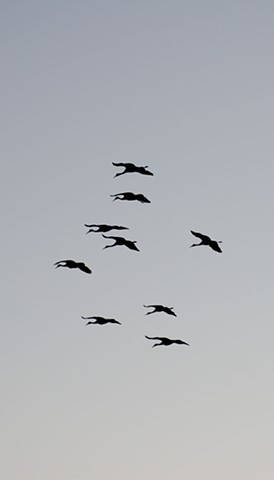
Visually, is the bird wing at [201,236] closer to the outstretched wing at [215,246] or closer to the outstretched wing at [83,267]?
the outstretched wing at [215,246]

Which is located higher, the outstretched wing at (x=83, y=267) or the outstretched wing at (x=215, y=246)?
the outstretched wing at (x=215, y=246)

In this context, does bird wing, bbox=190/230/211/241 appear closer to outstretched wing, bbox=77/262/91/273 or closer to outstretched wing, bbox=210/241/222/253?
outstretched wing, bbox=210/241/222/253

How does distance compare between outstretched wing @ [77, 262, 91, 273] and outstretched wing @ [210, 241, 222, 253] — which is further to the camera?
outstretched wing @ [77, 262, 91, 273]

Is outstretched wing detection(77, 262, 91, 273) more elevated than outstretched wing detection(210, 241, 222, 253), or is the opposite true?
outstretched wing detection(210, 241, 222, 253)

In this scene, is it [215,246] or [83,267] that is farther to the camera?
[83,267]

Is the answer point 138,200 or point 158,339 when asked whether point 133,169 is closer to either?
point 138,200

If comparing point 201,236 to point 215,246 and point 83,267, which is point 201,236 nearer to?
point 215,246

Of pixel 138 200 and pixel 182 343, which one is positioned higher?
pixel 138 200

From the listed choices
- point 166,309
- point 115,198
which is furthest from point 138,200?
point 166,309

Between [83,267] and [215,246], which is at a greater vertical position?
[215,246]

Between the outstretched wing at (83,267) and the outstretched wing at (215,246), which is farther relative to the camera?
the outstretched wing at (83,267)

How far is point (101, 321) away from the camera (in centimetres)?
17388

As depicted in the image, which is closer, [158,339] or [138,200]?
[138,200]
